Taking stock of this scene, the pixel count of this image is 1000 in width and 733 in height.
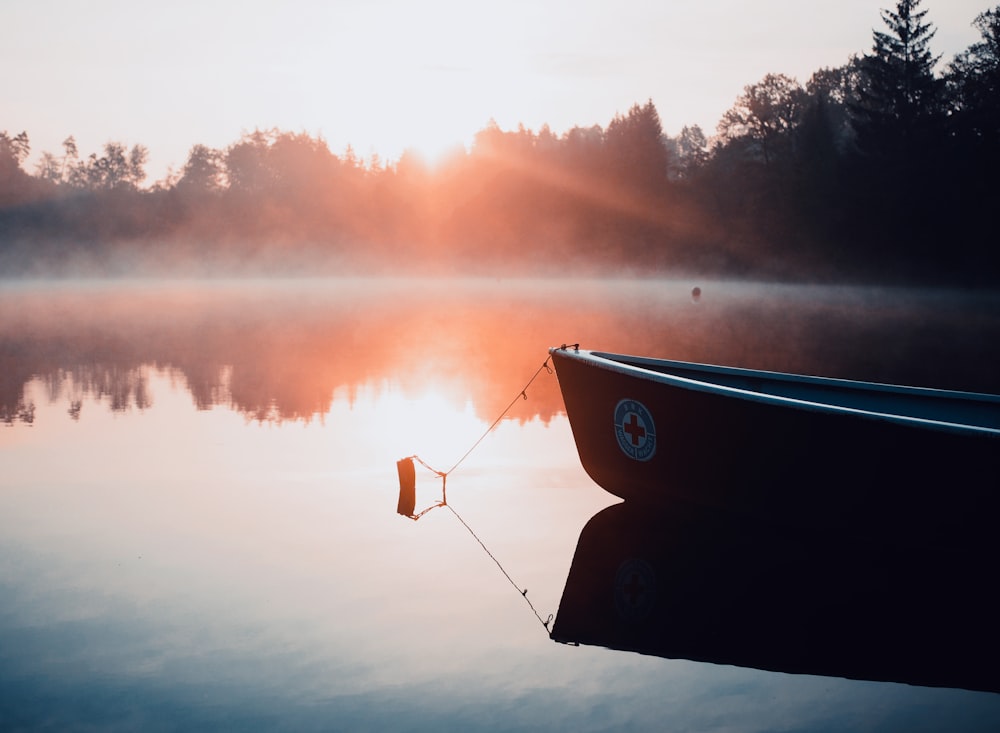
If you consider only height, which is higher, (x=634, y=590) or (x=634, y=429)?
(x=634, y=429)

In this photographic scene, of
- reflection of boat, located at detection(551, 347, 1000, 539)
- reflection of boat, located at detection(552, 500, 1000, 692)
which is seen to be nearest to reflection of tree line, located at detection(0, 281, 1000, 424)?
reflection of boat, located at detection(551, 347, 1000, 539)

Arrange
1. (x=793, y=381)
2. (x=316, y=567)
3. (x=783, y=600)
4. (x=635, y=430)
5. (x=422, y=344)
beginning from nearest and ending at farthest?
1. (x=783, y=600)
2. (x=316, y=567)
3. (x=635, y=430)
4. (x=793, y=381)
5. (x=422, y=344)

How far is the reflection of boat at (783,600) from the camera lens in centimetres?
648

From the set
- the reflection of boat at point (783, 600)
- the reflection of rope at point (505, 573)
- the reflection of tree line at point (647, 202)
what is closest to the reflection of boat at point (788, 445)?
the reflection of boat at point (783, 600)

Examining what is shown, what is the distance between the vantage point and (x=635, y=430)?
916cm

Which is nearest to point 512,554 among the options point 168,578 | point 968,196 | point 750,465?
point 750,465

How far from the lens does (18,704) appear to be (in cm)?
550

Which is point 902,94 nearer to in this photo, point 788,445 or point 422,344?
point 422,344

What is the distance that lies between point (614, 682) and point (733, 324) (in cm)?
2857

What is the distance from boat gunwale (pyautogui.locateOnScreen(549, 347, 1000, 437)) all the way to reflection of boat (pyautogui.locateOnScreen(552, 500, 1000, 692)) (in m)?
0.98

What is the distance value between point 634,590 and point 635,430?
188 cm

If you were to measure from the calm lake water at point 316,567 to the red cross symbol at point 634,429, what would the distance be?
0.90 metres

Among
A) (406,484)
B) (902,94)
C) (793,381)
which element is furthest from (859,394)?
(902,94)

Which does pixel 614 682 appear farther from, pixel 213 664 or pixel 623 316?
pixel 623 316
